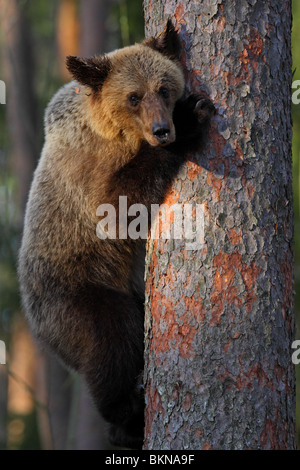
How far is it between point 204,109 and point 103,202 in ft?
3.71

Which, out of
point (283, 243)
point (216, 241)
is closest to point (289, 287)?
point (283, 243)

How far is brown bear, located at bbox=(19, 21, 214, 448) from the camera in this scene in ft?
13.9

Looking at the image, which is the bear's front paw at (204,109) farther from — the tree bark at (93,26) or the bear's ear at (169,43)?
the tree bark at (93,26)

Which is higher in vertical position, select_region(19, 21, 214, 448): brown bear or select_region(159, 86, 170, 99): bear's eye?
select_region(159, 86, 170, 99): bear's eye

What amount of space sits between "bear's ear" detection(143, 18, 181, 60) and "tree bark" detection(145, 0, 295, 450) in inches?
4.2

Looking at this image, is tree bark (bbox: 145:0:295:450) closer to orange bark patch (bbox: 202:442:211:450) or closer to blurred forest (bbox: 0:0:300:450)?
orange bark patch (bbox: 202:442:211:450)

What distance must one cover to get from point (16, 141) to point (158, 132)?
851cm

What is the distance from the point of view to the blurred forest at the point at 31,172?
9320mm

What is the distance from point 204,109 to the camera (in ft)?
12.4

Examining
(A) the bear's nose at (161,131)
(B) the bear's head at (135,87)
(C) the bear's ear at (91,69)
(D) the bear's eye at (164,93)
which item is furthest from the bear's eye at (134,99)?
(A) the bear's nose at (161,131)

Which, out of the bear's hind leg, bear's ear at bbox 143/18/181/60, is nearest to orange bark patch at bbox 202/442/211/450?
the bear's hind leg

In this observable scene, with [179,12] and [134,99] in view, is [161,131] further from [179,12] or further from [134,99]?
[179,12]

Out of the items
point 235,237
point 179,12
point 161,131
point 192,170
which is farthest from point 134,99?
point 235,237

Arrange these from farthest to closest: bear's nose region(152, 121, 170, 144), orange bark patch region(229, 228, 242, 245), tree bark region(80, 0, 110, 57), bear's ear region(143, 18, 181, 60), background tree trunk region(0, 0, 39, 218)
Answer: background tree trunk region(0, 0, 39, 218)
tree bark region(80, 0, 110, 57)
bear's ear region(143, 18, 181, 60)
bear's nose region(152, 121, 170, 144)
orange bark patch region(229, 228, 242, 245)
